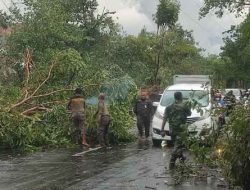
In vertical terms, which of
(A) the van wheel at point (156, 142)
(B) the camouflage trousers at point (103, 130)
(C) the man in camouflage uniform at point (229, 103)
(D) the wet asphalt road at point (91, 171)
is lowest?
(D) the wet asphalt road at point (91, 171)

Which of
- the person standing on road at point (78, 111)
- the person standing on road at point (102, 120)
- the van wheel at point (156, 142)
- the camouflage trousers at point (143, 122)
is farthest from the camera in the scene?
the camouflage trousers at point (143, 122)

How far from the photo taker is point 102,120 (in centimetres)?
1641

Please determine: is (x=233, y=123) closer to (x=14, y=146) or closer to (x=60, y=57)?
(x=14, y=146)

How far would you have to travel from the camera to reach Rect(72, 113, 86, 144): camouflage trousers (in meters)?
16.3

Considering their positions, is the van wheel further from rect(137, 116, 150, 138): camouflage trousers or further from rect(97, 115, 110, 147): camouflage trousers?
rect(137, 116, 150, 138): camouflage trousers

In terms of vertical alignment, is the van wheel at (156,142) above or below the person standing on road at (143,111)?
below

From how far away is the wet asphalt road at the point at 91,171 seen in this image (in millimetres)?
9953

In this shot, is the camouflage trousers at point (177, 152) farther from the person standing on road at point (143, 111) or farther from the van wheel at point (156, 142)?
the person standing on road at point (143, 111)

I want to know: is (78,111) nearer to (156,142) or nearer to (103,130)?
(103,130)

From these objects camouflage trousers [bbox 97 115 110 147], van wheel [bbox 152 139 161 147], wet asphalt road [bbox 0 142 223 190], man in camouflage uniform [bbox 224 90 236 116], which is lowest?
wet asphalt road [bbox 0 142 223 190]

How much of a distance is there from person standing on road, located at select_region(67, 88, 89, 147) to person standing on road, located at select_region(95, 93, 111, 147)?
45 cm

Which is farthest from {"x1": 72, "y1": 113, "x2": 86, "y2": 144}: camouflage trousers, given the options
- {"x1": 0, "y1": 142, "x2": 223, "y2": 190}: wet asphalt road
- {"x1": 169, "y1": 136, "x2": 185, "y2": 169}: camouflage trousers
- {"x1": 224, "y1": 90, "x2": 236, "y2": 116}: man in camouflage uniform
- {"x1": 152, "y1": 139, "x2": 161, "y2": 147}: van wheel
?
{"x1": 224, "y1": 90, "x2": 236, "y2": 116}: man in camouflage uniform

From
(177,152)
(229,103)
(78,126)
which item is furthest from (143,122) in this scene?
(229,103)

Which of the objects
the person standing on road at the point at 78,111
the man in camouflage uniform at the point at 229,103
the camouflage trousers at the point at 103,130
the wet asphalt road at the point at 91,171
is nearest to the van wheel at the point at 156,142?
the wet asphalt road at the point at 91,171
